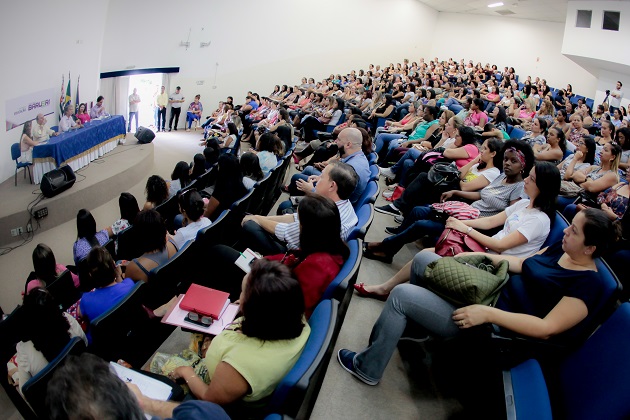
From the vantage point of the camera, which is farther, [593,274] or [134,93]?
[134,93]

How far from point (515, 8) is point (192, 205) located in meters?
19.0

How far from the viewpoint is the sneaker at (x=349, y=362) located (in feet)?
6.93

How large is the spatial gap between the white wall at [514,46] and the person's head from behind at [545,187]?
59.1 feet

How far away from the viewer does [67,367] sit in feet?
3.80

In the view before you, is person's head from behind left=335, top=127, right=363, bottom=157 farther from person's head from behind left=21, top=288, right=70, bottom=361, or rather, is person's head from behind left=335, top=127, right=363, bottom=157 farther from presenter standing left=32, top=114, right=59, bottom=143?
presenter standing left=32, top=114, right=59, bottom=143

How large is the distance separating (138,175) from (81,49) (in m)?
2.83

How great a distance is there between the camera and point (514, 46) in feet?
66.6

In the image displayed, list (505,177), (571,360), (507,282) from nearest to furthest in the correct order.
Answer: (571,360) < (507,282) < (505,177)

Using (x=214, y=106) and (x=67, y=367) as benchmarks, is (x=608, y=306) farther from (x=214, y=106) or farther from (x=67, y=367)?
(x=214, y=106)

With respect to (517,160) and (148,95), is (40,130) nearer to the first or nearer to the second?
(148,95)

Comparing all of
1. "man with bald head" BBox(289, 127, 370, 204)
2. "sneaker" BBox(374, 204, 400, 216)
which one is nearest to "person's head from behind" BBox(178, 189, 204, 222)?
"man with bald head" BBox(289, 127, 370, 204)

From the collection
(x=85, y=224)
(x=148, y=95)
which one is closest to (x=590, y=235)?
(x=85, y=224)

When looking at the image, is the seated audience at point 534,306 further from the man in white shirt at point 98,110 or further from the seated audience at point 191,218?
the man in white shirt at point 98,110

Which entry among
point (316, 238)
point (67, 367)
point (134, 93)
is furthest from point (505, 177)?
point (134, 93)
